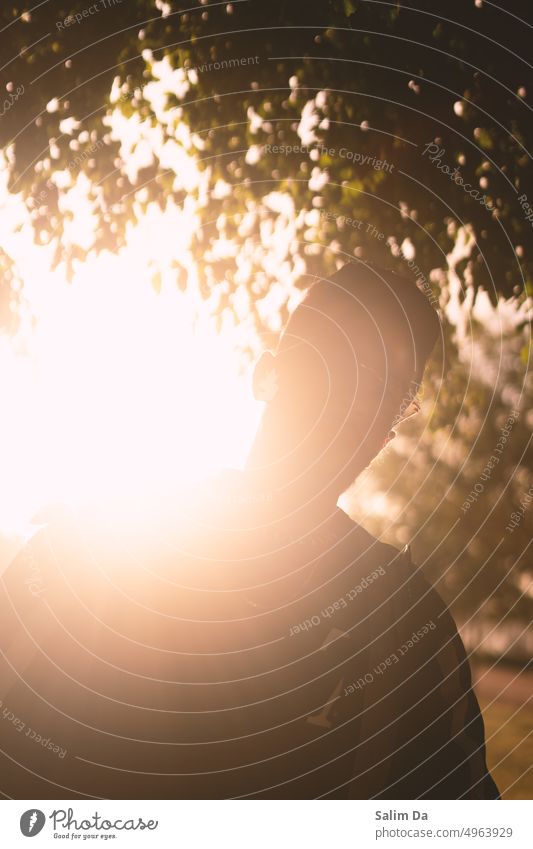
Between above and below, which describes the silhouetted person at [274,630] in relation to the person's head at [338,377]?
below

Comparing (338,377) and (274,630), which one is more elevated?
(338,377)

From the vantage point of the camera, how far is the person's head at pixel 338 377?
8.63 ft

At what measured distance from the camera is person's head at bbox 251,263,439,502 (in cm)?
263

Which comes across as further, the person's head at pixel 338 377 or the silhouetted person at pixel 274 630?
the person's head at pixel 338 377

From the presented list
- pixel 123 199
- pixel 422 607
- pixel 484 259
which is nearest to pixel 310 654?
pixel 422 607

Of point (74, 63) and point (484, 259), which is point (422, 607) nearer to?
point (484, 259)

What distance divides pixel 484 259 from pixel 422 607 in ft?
11.5

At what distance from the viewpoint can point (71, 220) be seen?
19.8ft

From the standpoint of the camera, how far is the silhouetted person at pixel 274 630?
2500mm

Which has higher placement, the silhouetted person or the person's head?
the person's head

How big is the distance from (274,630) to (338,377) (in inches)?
32.7

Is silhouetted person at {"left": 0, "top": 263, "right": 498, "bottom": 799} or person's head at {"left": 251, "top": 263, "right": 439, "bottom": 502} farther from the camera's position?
person's head at {"left": 251, "top": 263, "right": 439, "bottom": 502}

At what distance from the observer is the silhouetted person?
250cm

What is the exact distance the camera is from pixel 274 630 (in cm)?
262
